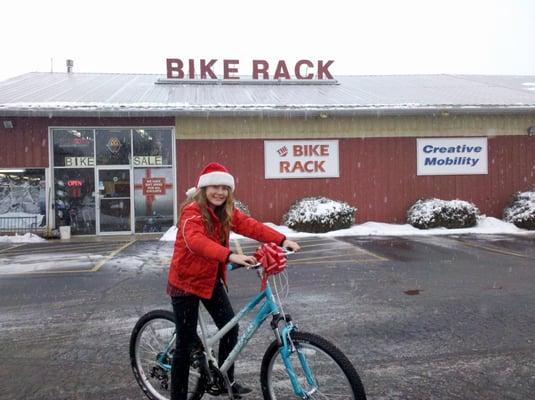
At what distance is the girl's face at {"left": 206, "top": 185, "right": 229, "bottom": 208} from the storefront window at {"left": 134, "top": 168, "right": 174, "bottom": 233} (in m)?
12.9

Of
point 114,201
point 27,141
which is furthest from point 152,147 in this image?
point 27,141

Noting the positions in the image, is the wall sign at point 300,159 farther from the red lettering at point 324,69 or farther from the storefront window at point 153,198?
the red lettering at point 324,69

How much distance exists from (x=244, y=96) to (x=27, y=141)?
24.3 feet

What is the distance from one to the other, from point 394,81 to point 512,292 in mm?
18100

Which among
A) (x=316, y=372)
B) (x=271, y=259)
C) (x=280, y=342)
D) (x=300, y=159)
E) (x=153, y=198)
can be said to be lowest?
(x=316, y=372)

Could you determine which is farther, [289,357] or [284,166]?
[284,166]

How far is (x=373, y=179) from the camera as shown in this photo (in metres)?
16.6

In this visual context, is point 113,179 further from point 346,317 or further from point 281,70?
point 346,317

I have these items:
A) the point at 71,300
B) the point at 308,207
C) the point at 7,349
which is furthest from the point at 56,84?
the point at 7,349

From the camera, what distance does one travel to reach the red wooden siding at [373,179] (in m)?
15.9

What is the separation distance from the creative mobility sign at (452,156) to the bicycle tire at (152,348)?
1477 centimetres

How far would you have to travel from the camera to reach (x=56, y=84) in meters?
19.1

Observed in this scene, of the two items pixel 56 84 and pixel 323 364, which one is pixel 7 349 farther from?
pixel 56 84

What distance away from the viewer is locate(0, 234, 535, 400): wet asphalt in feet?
12.5
